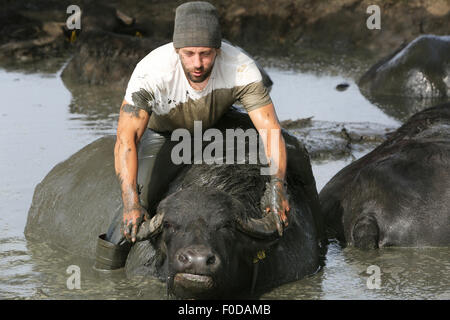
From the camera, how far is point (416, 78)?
1437cm

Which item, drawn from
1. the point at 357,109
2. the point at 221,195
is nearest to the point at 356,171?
the point at 221,195

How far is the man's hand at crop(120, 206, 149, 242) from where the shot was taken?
A: 566 cm

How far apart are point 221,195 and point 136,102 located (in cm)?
91

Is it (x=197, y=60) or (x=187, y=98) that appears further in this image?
(x=187, y=98)

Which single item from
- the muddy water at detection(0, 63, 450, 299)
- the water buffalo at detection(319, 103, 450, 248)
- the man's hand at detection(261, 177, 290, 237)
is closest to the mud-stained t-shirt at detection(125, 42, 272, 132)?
the man's hand at detection(261, 177, 290, 237)

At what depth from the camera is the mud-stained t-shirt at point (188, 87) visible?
20.0 feet

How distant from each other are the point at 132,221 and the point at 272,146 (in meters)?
1.12

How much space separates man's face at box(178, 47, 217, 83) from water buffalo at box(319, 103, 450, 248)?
1.95 meters

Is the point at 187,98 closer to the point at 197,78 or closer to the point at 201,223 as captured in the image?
the point at 197,78

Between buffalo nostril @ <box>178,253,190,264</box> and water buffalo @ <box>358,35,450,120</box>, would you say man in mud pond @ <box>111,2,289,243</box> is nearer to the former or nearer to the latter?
buffalo nostril @ <box>178,253,190,264</box>

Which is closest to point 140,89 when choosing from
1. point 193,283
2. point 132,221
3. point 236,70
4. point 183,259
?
point 236,70

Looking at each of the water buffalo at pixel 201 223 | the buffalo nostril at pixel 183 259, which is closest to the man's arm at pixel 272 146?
the water buffalo at pixel 201 223

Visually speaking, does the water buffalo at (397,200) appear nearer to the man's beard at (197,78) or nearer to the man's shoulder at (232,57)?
the man's shoulder at (232,57)

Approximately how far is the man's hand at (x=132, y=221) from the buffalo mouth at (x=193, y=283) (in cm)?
52
